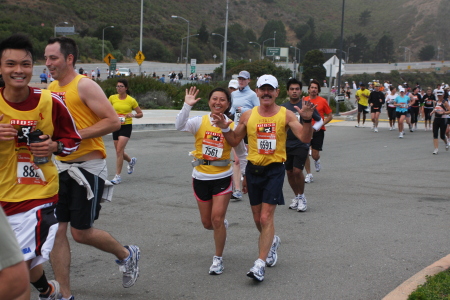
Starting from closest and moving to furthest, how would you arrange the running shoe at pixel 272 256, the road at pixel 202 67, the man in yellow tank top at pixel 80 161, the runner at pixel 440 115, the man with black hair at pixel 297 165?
the man in yellow tank top at pixel 80 161
the running shoe at pixel 272 256
the man with black hair at pixel 297 165
the runner at pixel 440 115
the road at pixel 202 67

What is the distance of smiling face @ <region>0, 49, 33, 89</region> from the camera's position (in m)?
3.72

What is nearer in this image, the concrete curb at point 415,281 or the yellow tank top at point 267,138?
the concrete curb at point 415,281

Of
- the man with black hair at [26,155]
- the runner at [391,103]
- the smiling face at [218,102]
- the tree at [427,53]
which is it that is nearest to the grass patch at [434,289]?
the smiling face at [218,102]

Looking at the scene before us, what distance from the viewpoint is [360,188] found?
10.3 meters

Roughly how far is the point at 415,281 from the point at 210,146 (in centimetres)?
232

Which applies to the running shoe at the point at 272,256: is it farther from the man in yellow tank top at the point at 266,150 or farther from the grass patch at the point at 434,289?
the grass patch at the point at 434,289

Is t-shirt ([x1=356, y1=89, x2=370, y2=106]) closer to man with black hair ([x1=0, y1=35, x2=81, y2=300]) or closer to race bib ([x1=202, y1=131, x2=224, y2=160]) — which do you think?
race bib ([x1=202, y1=131, x2=224, y2=160])

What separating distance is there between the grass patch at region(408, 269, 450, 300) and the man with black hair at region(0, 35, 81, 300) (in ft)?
9.58

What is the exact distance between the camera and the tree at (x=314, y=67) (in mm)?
70812

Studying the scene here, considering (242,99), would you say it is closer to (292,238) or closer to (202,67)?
(292,238)

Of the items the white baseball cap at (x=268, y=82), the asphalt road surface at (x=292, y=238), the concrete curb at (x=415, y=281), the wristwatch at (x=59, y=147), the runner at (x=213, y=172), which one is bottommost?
the asphalt road surface at (x=292, y=238)

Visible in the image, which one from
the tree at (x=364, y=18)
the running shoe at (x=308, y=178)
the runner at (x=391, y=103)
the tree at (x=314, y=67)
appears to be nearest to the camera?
the running shoe at (x=308, y=178)

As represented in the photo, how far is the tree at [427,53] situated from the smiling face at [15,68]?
147 m

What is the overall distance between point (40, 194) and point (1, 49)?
100cm
